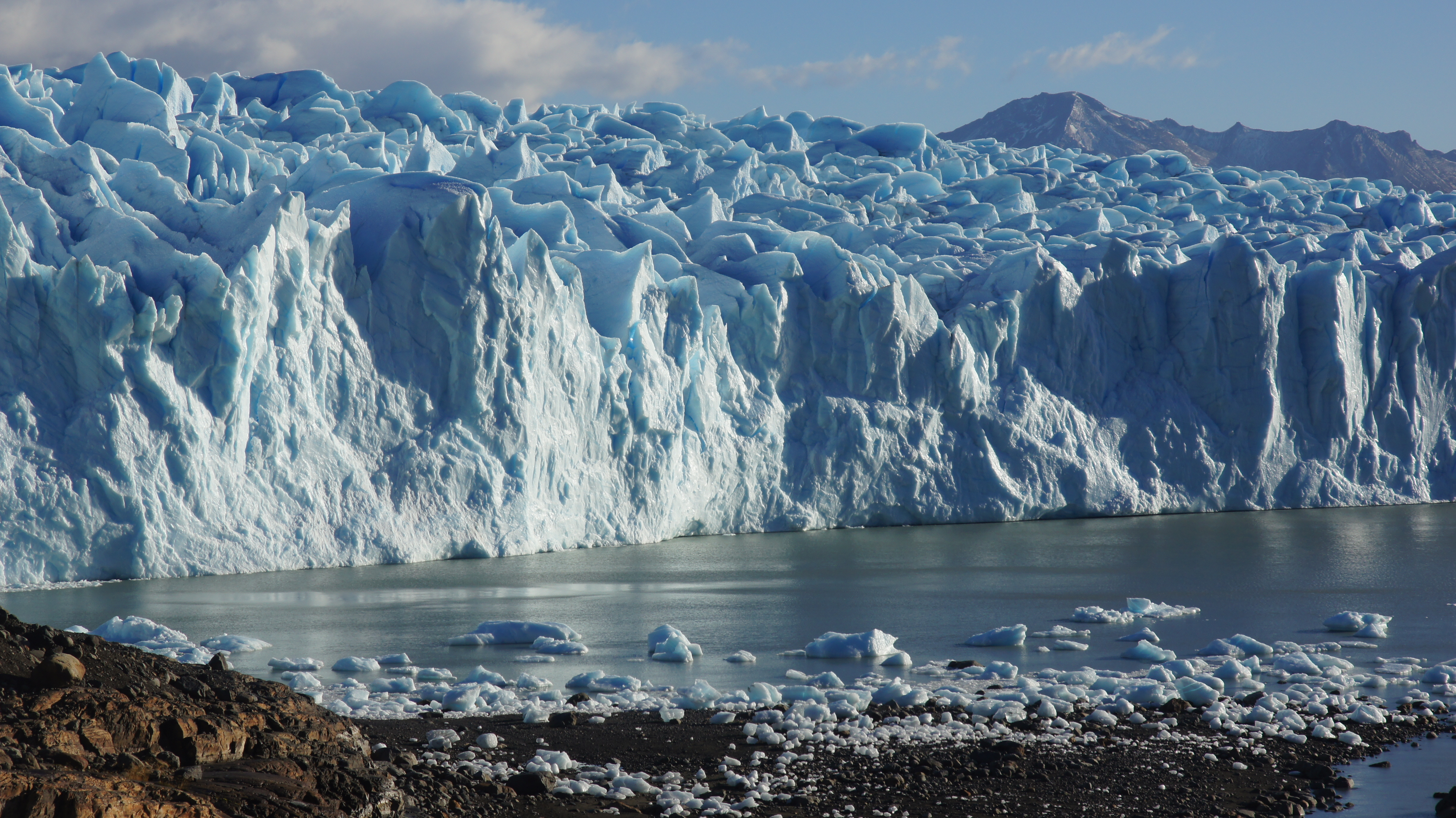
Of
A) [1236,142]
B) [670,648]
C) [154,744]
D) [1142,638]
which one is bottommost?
[1142,638]

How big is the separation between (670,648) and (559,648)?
910mm

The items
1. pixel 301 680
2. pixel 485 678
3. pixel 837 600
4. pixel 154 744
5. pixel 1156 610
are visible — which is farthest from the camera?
pixel 837 600

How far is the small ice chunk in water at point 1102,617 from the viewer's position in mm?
11094

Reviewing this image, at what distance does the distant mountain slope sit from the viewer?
59.9 m

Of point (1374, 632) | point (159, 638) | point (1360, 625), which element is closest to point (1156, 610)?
point (1360, 625)

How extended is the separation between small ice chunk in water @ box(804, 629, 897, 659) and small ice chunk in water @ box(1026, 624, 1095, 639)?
5.07ft

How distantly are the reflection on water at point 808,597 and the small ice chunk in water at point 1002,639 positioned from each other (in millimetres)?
112

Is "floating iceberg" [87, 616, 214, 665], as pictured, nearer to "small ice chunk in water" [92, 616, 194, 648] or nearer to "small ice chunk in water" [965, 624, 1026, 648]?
"small ice chunk in water" [92, 616, 194, 648]

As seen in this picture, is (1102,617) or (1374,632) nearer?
(1374,632)

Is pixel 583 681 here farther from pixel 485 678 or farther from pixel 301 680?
pixel 301 680

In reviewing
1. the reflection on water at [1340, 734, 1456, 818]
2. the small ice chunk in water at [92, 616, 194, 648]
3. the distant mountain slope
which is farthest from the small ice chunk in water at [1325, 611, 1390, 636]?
the distant mountain slope

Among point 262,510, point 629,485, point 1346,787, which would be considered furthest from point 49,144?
point 1346,787

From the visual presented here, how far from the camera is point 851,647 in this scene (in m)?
9.19

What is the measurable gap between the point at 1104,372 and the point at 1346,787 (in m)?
17.8
